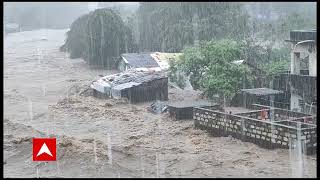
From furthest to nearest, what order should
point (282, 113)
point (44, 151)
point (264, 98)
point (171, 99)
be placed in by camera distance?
point (171, 99) → point (264, 98) → point (282, 113) → point (44, 151)

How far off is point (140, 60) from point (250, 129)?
17848 millimetres

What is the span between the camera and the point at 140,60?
34.3 m

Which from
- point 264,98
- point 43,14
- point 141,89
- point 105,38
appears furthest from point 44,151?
point 43,14

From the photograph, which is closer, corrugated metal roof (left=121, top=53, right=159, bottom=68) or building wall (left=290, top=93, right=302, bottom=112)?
building wall (left=290, top=93, right=302, bottom=112)

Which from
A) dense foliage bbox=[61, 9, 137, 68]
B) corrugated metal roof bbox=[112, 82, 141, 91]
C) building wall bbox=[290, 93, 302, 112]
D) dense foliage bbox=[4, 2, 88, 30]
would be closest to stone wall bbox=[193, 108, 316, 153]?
building wall bbox=[290, 93, 302, 112]

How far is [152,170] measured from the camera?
48.6 feet

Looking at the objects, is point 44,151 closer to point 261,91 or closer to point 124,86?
point 261,91

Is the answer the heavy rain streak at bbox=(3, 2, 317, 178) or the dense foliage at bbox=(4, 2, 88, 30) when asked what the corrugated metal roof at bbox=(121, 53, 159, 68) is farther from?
the dense foliage at bbox=(4, 2, 88, 30)

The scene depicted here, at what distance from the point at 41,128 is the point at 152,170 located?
318 inches

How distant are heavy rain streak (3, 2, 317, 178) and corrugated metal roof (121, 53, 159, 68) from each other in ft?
Result: 0.31

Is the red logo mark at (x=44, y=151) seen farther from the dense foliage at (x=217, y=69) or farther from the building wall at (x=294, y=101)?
the building wall at (x=294, y=101)

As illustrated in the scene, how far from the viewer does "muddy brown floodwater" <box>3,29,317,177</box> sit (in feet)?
49.0

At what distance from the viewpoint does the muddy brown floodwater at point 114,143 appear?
14.9 m

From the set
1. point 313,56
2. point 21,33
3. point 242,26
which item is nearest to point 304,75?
point 313,56
